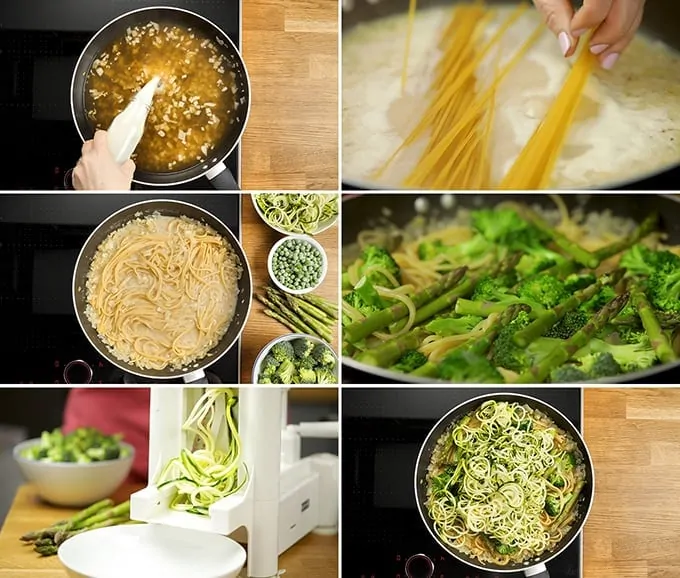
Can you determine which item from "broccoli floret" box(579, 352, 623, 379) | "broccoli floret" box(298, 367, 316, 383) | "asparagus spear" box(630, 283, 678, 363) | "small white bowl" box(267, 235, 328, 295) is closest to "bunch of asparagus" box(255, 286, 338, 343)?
"small white bowl" box(267, 235, 328, 295)

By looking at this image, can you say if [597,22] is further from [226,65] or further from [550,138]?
[226,65]

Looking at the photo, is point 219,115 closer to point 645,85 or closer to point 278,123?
point 278,123

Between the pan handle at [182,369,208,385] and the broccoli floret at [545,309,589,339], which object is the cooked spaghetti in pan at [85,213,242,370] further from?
the broccoli floret at [545,309,589,339]

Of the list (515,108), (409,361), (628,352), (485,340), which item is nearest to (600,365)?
(628,352)

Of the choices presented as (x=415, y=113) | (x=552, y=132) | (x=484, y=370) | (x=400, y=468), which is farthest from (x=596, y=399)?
(x=415, y=113)

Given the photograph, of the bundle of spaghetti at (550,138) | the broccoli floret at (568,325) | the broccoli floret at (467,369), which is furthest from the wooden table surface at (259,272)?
the broccoli floret at (568,325)

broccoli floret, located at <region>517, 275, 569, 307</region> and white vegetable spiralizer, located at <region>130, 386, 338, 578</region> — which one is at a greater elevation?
broccoli floret, located at <region>517, 275, 569, 307</region>
